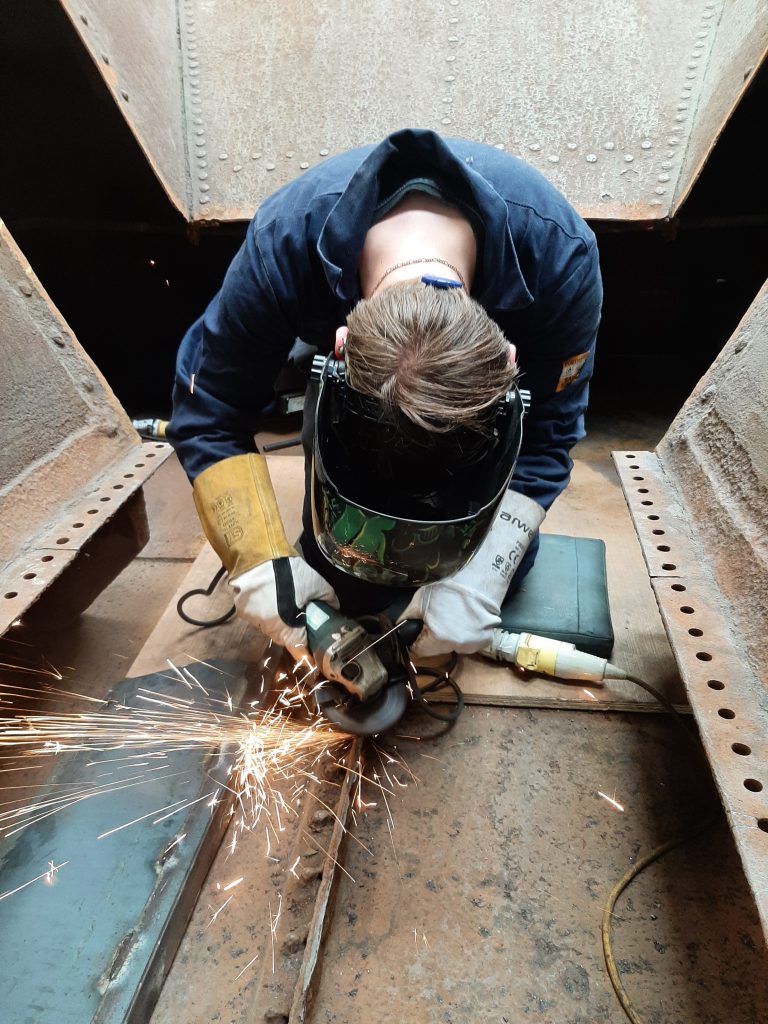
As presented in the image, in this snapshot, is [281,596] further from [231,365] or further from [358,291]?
[358,291]

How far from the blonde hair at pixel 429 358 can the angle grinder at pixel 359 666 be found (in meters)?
0.67

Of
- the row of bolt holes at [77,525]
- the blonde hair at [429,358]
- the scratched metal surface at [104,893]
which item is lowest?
the scratched metal surface at [104,893]

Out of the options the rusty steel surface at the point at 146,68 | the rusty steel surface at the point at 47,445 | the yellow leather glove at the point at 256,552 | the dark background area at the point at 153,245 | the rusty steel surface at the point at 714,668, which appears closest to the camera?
the rusty steel surface at the point at 714,668

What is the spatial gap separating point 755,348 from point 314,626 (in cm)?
130

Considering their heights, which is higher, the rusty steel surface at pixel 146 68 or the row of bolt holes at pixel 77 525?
the rusty steel surface at pixel 146 68

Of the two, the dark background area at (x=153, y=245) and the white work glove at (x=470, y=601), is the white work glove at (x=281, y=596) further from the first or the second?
the dark background area at (x=153, y=245)

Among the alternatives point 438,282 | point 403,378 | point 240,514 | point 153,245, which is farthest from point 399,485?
point 153,245

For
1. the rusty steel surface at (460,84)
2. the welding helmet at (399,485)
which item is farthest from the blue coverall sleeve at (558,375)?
the rusty steel surface at (460,84)

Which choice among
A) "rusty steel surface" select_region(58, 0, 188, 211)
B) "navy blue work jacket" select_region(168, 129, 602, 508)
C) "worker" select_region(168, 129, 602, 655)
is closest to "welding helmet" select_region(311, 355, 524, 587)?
"worker" select_region(168, 129, 602, 655)

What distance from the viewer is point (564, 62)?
2.62m

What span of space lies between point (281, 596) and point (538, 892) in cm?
89

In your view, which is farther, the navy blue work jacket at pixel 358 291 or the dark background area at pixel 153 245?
the dark background area at pixel 153 245

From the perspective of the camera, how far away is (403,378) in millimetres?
1116

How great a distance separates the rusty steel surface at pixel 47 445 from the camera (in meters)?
1.46
